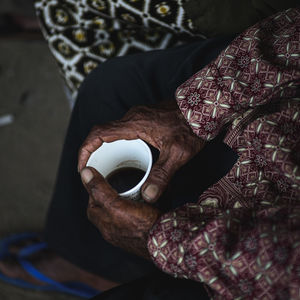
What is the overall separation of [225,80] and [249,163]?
161 mm

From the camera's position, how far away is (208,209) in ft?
1.69

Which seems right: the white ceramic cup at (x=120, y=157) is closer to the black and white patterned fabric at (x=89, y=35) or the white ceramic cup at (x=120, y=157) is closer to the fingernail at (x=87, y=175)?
the fingernail at (x=87, y=175)

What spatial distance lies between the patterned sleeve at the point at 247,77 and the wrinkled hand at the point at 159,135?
5 centimetres

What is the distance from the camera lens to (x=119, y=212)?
1.86 ft

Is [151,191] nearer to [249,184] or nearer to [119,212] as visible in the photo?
[119,212]

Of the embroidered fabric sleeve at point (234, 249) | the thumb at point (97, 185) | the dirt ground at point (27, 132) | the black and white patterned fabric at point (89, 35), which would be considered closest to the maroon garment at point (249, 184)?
the embroidered fabric sleeve at point (234, 249)

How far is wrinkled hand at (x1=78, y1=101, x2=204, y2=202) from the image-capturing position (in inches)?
24.3

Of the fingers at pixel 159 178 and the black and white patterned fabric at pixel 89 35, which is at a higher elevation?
the black and white patterned fabric at pixel 89 35

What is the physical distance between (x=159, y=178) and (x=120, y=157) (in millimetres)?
124

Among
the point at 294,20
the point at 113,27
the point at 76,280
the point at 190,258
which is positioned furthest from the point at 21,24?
the point at 190,258

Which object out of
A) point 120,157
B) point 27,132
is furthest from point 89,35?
point 27,132

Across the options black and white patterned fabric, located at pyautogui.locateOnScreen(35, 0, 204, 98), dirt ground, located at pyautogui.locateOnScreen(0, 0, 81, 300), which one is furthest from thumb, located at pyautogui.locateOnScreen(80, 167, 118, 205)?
dirt ground, located at pyautogui.locateOnScreen(0, 0, 81, 300)

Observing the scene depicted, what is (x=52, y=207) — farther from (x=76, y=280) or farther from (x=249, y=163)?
(x=249, y=163)

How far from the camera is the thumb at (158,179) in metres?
0.56
